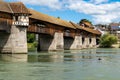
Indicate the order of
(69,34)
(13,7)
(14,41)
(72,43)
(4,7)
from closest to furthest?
(14,41), (4,7), (13,7), (69,34), (72,43)

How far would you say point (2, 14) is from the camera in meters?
49.5

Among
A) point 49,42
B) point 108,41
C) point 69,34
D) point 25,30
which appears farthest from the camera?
point 108,41

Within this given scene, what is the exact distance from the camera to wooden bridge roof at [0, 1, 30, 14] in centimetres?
5072

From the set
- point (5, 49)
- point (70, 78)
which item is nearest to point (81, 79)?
point (70, 78)

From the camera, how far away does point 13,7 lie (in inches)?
2047

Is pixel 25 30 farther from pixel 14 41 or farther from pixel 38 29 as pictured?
pixel 38 29

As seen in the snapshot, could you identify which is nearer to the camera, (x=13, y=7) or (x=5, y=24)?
(x=5, y=24)

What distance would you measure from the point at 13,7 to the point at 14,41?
529cm

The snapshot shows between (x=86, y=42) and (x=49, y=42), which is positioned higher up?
(x=86, y=42)

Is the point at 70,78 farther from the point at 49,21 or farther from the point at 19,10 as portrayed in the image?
the point at 49,21

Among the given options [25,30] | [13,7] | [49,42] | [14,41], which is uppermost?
[13,7]

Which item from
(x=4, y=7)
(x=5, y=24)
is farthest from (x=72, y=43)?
(x=5, y=24)

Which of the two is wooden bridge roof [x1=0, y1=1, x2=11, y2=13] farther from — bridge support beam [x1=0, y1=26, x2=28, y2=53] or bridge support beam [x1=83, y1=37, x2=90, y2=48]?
bridge support beam [x1=83, y1=37, x2=90, y2=48]

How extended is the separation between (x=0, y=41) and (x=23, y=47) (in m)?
3.25
